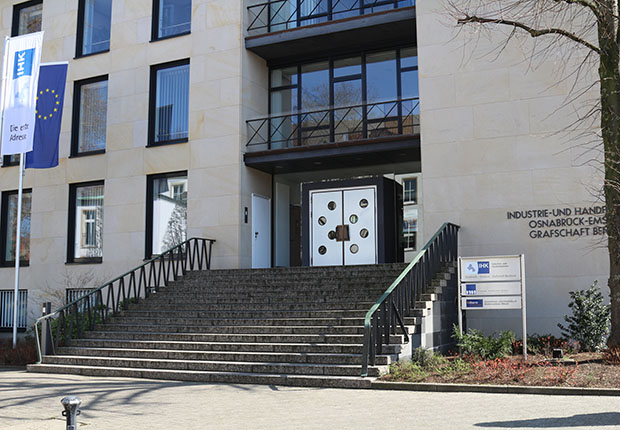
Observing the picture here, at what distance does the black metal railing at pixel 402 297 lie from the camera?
411 inches

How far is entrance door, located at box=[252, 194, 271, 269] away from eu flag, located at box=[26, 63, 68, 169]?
5.60 metres

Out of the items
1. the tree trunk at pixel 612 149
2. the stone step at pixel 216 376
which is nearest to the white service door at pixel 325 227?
the stone step at pixel 216 376

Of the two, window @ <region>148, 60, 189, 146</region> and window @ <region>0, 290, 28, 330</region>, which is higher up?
window @ <region>148, 60, 189, 146</region>

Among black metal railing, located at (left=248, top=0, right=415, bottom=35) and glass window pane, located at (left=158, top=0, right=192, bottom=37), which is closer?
black metal railing, located at (left=248, top=0, right=415, bottom=35)

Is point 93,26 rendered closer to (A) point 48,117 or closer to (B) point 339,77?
(A) point 48,117

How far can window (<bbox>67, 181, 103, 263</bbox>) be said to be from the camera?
2053 cm

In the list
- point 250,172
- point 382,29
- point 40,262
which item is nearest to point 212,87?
point 250,172

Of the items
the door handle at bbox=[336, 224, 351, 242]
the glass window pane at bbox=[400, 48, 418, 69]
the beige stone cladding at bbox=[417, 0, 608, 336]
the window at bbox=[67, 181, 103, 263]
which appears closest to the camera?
the beige stone cladding at bbox=[417, 0, 608, 336]

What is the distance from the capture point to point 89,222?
20.8 metres

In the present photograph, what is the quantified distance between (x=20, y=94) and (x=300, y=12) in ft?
26.2

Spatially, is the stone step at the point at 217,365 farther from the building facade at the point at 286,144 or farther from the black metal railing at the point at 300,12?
the black metal railing at the point at 300,12

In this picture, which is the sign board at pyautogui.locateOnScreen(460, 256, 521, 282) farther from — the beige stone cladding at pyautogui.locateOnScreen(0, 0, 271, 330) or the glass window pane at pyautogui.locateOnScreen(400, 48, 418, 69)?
the glass window pane at pyautogui.locateOnScreen(400, 48, 418, 69)

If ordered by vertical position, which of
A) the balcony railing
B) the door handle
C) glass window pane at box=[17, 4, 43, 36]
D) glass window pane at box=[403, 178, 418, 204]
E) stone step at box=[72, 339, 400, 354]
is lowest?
stone step at box=[72, 339, 400, 354]

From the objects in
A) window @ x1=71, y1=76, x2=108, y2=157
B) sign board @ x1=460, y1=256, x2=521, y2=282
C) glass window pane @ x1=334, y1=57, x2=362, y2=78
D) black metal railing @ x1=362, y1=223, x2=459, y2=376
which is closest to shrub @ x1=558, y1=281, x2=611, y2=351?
sign board @ x1=460, y1=256, x2=521, y2=282
